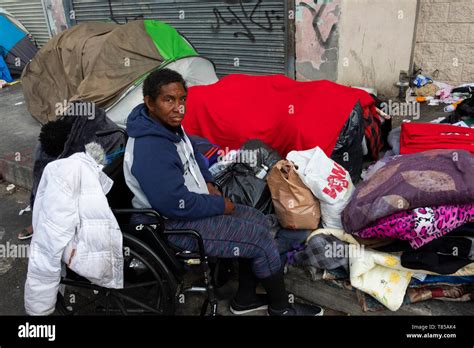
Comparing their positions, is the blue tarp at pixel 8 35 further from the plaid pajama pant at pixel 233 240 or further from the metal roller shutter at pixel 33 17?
the plaid pajama pant at pixel 233 240

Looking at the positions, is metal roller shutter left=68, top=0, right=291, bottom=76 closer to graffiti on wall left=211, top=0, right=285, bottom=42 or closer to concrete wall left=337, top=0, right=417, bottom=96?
graffiti on wall left=211, top=0, right=285, bottom=42

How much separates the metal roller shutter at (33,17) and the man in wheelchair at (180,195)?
7.51 meters

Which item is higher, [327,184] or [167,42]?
[167,42]

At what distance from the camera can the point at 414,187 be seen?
2.39 m

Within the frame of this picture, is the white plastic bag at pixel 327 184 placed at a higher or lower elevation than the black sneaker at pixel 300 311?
higher

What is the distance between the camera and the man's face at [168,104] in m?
2.29

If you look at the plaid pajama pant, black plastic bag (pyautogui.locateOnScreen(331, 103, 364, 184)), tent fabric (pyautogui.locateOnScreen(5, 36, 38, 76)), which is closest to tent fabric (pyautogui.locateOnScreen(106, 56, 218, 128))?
black plastic bag (pyautogui.locateOnScreen(331, 103, 364, 184))

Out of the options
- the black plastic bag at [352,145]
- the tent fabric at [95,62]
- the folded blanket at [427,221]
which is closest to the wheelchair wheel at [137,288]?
the folded blanket at [427,221]

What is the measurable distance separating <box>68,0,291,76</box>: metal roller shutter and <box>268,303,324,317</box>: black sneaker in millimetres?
3778

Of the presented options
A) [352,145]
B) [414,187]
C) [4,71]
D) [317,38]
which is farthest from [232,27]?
[4,71]

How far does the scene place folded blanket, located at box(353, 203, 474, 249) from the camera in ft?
7.54

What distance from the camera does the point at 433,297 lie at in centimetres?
249

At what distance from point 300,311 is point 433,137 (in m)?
1.67

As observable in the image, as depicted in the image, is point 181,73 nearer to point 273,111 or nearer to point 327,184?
point 273,111
